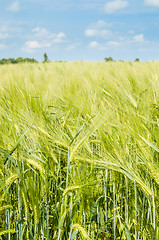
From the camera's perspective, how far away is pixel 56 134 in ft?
2.73

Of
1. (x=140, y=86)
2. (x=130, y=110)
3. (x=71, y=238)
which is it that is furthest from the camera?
(x=140, y=86)

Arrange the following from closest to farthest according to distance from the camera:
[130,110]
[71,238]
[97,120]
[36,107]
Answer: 1. [71,238]
2. [97,120]
3. [130,110]
4. [36,107]

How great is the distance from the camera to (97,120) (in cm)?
79

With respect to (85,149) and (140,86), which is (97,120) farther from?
(140,86)

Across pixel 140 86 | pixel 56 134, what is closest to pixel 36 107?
pixel 56 134

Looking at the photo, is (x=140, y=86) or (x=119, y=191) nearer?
(x=119, y=191)

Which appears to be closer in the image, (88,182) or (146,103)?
(88,182)

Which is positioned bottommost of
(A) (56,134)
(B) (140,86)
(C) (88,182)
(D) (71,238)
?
(D) (71,238)

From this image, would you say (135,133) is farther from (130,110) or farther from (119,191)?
(119,191)

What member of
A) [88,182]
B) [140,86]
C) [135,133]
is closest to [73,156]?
[88,182]

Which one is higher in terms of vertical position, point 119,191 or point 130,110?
point 130,110

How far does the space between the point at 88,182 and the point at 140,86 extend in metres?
1.07

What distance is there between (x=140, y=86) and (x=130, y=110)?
0.79 meters

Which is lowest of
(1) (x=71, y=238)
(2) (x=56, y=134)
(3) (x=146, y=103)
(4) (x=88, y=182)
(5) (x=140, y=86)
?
(1) (x=71, y=238)
